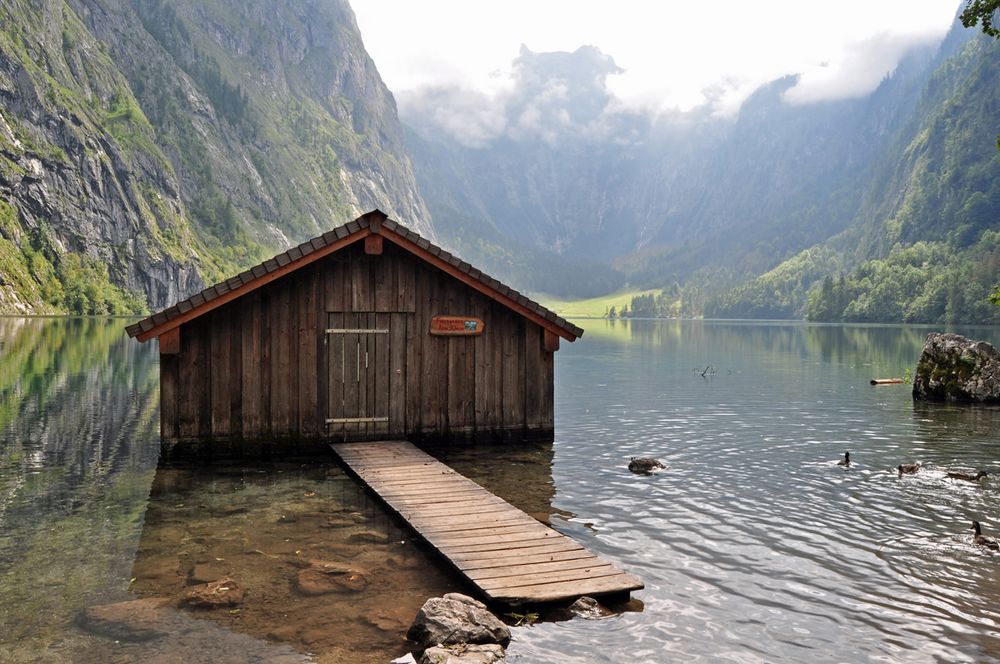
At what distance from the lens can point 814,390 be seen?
45.6m

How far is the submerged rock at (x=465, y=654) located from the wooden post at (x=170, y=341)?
478 inches

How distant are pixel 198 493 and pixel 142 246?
200 metres

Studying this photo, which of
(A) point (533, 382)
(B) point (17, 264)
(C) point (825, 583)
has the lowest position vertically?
(C) point (825, 583)

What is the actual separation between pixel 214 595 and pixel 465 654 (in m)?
4.03

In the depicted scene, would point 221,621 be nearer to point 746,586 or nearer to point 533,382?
point 746,586

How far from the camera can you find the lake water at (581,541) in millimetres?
9852

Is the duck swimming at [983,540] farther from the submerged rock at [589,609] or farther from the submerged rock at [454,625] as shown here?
the submerged rock at [454,625]

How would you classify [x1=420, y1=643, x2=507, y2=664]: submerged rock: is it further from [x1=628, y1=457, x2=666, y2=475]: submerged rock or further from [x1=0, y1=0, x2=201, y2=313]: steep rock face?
[x1=0, y1=0, x2=201, y2=313]: steep rock face

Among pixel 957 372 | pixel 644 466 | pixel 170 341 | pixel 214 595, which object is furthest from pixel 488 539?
pixel 957 372

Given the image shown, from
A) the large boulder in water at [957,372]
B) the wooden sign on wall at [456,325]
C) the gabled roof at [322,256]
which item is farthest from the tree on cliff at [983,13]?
the wooden sign on wall at [456,325]

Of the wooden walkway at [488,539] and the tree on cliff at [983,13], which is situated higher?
the tree on cliff at [983,13]

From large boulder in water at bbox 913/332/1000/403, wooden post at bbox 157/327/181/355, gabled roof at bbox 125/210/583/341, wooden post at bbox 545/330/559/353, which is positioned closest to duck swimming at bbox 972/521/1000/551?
gabled roof at bbox 125/210/583/341

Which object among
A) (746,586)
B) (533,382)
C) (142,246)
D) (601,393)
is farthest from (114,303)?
(746,586)

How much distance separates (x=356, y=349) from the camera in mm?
20781
